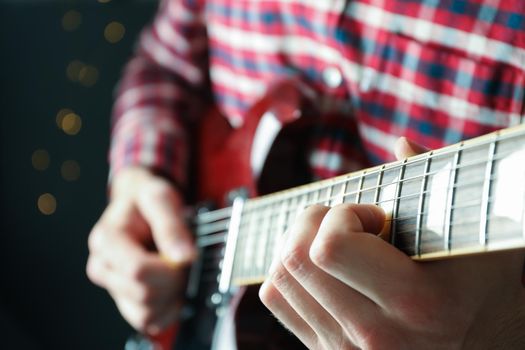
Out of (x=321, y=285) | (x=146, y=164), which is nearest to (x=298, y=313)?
(x=321, y=285)

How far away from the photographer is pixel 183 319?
0.94 meters

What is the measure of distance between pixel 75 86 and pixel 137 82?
1.13 feet

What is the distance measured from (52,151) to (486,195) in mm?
1130

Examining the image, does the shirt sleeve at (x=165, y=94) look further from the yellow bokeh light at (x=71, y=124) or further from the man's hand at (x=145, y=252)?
the yellow bokeh light at (x=71, y=124)

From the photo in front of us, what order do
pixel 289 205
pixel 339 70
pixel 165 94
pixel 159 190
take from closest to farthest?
pixel 289 205, pixel 339 70, pixel 159 190, pixel 165 94

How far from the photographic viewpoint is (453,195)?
46 cm

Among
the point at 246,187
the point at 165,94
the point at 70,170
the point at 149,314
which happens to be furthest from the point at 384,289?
the point at 70,170

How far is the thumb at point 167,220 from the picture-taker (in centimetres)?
91

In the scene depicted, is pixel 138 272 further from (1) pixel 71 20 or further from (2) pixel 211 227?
(1) pixel 71 20

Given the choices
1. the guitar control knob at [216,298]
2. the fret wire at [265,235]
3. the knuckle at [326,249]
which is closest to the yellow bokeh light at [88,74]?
the guitar control knob at [216,298]

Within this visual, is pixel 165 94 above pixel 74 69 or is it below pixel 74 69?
below

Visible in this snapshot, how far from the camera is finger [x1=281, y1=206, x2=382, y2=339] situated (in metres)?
0.50

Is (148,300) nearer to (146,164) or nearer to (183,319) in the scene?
(183,319)

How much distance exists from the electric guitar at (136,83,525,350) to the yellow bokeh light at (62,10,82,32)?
0.49 metres
